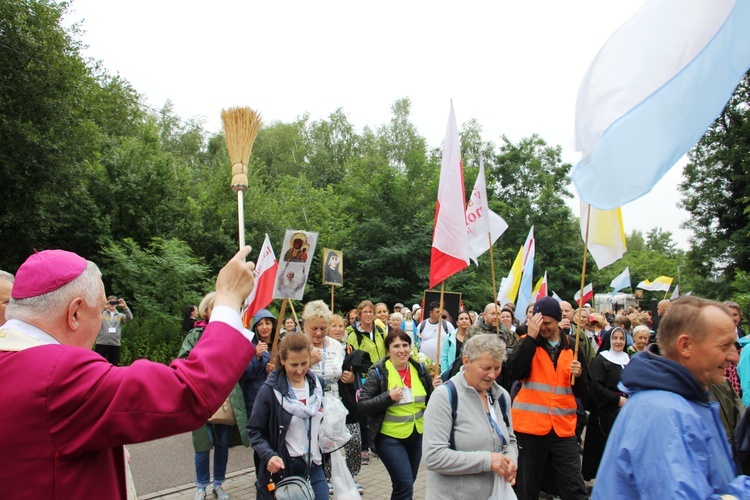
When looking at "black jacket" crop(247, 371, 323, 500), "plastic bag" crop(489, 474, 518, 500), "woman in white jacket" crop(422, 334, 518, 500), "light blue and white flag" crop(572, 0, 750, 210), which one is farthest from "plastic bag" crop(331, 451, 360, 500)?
"light blue and white flag" crop(572, 0, 750, 210)

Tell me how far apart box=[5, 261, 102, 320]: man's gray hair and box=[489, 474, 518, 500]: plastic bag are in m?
3.04

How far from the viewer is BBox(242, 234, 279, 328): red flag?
24.0 ft

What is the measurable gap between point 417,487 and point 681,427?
5.49 meters

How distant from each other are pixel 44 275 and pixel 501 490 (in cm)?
324

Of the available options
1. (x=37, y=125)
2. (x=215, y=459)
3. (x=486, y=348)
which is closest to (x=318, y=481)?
(x=486, y=348)

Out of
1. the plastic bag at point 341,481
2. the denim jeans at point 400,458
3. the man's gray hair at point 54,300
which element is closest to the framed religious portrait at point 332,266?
the denim jeans at point 400,458

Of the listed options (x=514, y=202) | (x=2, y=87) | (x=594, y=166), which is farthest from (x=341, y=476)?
(x=514, y=202)

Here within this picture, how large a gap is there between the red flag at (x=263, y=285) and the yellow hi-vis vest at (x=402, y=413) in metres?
2.37

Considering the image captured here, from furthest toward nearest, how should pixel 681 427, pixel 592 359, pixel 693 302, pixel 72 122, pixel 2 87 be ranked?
pixel 72 122 < pixel 2 87 < pixel 592 359 < pixel 693 302 < pixel 681 427

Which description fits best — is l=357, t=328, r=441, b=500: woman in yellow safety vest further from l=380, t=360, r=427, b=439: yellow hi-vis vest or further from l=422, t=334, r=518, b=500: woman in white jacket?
l=422, t=334, r=518, b=500: woman in white jacket

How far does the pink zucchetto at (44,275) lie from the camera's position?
1884 mm

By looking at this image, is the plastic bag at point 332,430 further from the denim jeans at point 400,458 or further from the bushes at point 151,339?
the bushes at point 151,339

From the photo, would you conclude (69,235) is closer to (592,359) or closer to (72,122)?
(72,122)

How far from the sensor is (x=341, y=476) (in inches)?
200
